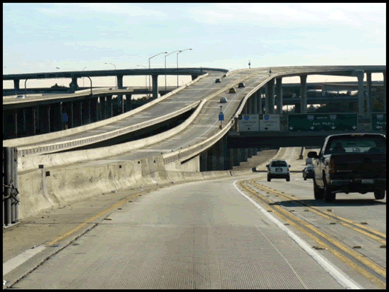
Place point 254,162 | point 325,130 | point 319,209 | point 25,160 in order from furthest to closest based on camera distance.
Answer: point 254,162 < point 325,130 < point 25,160 < point 319,209

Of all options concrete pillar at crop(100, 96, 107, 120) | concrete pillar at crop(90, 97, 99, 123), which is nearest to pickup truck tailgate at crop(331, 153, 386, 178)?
concrete pillar at crop(90, 97, 99, 123)

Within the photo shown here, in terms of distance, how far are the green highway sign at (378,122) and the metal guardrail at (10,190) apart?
98.7 m

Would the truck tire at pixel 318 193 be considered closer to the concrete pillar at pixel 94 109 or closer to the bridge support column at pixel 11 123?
the bridge support column at pixel 11 123

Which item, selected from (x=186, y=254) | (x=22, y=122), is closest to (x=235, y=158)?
(x=22, y=122)

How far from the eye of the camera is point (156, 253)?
10742mm

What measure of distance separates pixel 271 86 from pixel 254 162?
35171 mm

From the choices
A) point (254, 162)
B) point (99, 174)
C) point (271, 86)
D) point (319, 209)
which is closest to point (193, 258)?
point (319, 209)

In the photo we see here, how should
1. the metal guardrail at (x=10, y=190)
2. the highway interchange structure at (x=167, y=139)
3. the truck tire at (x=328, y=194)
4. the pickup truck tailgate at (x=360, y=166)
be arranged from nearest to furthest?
the metal guardrail at (x=10, y=190)
the pickup truck tailgate at (x=360, y=166)
the truck tire at (x=328, y=194)
the highway interchange structure at (x=167, y=139)

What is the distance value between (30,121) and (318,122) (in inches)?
2243

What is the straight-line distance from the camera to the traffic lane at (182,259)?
8.40 metres

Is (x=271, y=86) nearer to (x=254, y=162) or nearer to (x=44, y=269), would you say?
(x=254, y=162)

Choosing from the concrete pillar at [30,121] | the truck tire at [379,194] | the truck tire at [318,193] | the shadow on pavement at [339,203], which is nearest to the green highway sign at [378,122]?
the concrete pillar at [30,121]

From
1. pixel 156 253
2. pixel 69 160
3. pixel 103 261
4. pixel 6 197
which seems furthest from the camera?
pixel 69 160

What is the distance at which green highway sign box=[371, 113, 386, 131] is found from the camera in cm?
10831
